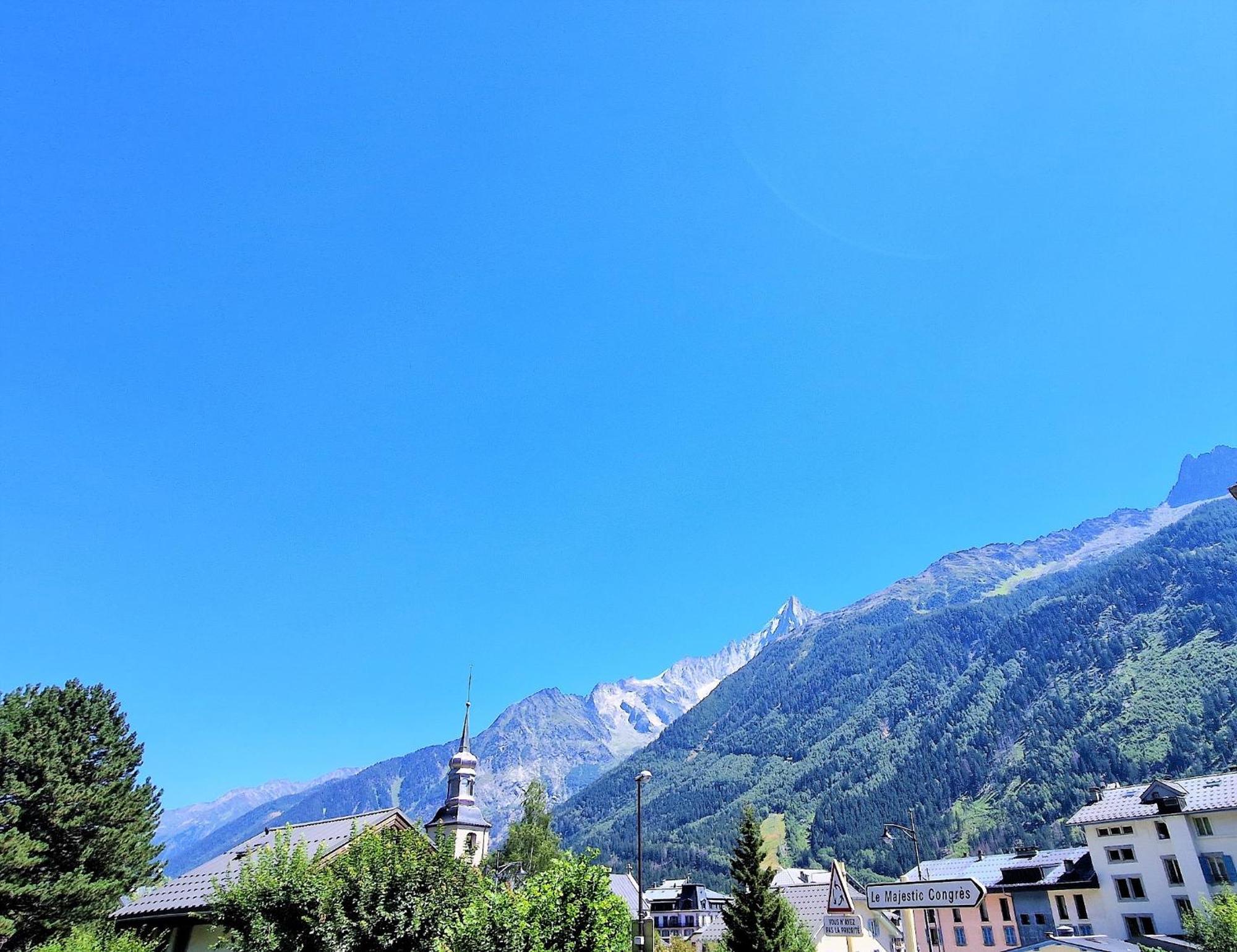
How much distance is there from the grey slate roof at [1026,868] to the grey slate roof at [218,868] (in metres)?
52.3

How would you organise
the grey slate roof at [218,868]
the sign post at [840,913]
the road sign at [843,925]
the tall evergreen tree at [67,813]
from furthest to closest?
the tall evergreen tree at [67,813], the grey slate roof at [218,868], the sign post at [840,913], the road sign at [843,925]

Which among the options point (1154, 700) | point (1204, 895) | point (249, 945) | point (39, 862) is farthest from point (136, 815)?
point (1154, 700)

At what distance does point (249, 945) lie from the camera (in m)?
16.6

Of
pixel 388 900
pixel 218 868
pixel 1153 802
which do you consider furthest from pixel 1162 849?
pixel 218 868

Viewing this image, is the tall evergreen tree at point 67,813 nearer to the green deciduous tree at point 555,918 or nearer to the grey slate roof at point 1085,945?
the green deciduous tree at point 555,918

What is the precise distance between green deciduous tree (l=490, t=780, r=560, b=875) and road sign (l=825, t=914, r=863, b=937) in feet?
157

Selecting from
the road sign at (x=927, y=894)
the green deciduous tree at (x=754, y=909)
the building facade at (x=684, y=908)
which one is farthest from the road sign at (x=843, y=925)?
the building facade at (x=684, y=908)

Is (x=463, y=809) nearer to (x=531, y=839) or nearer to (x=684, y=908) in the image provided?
(x=531, y=839)

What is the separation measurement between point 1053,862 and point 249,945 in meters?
75.8

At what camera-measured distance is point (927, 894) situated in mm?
20266

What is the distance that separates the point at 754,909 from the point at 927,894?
16488 millimetres

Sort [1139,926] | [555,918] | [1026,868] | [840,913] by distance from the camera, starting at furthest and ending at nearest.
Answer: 1. [1026,868]
2. [1139,926]
3. [840,913]
4. [555,918]

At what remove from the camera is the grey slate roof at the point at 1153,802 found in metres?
53.1

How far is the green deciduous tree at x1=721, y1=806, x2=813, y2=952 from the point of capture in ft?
109
